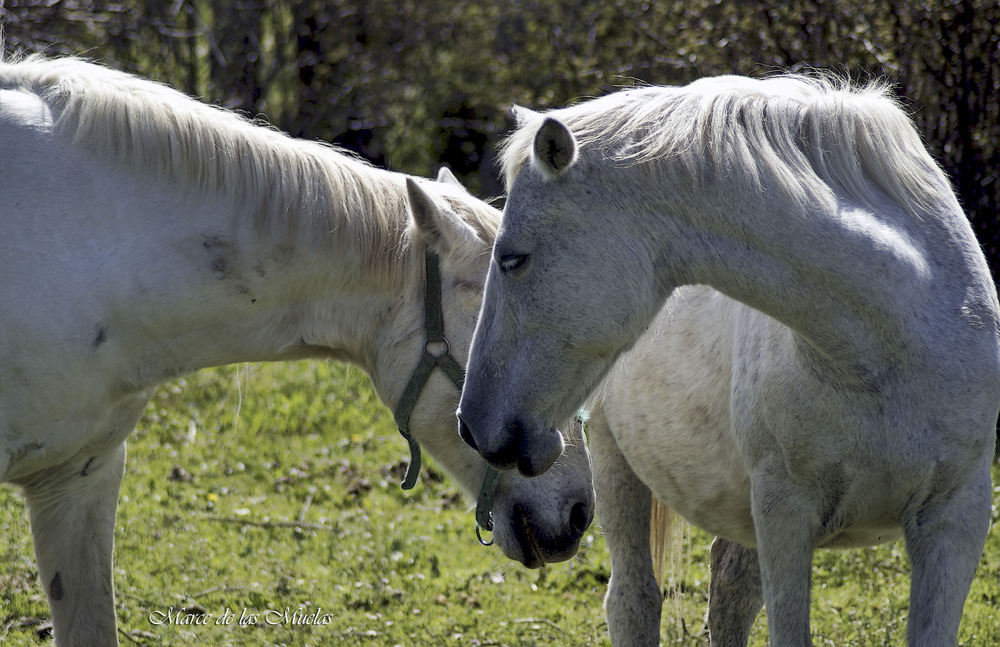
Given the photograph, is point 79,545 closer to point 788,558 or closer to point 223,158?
point 223,158

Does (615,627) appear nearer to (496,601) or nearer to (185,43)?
(496,601)

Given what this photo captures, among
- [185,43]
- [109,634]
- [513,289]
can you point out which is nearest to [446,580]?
[109,634]

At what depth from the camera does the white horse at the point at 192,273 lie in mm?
2604

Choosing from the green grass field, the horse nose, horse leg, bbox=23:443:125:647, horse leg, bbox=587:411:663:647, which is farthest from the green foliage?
horse leg, bbox=23:443:125:647

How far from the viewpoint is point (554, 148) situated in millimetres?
2092

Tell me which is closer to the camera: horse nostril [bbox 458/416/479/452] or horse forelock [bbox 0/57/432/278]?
horse nostril [bbox 458/416/479/452]

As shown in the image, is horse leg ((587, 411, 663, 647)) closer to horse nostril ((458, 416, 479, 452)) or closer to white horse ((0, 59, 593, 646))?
white horse ((0, 59, 593, 646))

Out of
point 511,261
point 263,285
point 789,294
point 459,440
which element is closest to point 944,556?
point 789,294

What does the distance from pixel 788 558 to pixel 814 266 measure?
78 centimetres

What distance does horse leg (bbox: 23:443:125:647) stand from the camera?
3.02m

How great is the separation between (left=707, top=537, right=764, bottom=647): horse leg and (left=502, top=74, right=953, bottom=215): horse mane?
70.2 inches

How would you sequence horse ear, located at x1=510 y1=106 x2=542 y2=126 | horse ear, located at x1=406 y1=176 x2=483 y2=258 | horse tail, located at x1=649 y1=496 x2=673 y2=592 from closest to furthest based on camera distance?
horse ear, located at x1=510 y1=106 x2=542 y2=126
horse ear, located at x1=406 y1=176 x2=483 y2=258
horse tail, located at x1=649 y1=496 x2=673 y2=592

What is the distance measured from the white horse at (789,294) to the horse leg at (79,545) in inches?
55.6

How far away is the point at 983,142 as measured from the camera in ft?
18.7
